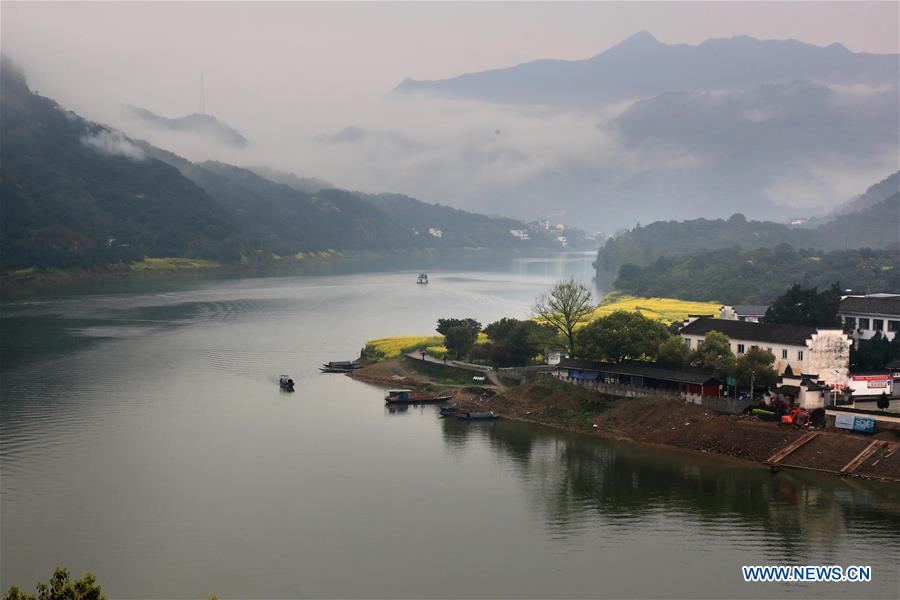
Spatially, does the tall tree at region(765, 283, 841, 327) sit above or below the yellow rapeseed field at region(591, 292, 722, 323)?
above

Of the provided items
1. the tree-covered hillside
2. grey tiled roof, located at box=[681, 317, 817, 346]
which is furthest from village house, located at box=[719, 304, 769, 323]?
the tree-covered hillside

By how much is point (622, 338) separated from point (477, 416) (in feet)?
28.7

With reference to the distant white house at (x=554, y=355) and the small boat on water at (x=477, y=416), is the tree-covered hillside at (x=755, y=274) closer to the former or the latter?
the distant white house at (x=554, y=355)

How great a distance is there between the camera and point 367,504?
31.0 meters

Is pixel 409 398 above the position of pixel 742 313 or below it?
below

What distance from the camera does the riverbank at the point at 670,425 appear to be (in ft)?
113

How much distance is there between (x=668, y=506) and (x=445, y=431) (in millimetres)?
14453

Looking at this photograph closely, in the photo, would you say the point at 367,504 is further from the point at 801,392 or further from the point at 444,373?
the point at 444,373

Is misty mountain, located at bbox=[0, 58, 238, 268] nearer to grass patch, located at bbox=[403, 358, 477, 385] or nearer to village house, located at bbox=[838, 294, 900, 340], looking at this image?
grass patch, located at bbox=[403, 358, 477, 385]

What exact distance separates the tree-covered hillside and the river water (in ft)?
210

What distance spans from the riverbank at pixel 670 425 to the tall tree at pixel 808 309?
11.2m

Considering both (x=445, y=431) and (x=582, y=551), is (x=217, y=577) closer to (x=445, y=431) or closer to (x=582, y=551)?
(x=582, y=551)

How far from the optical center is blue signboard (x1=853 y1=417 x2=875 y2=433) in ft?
116

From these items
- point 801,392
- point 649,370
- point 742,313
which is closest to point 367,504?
point 649,370
